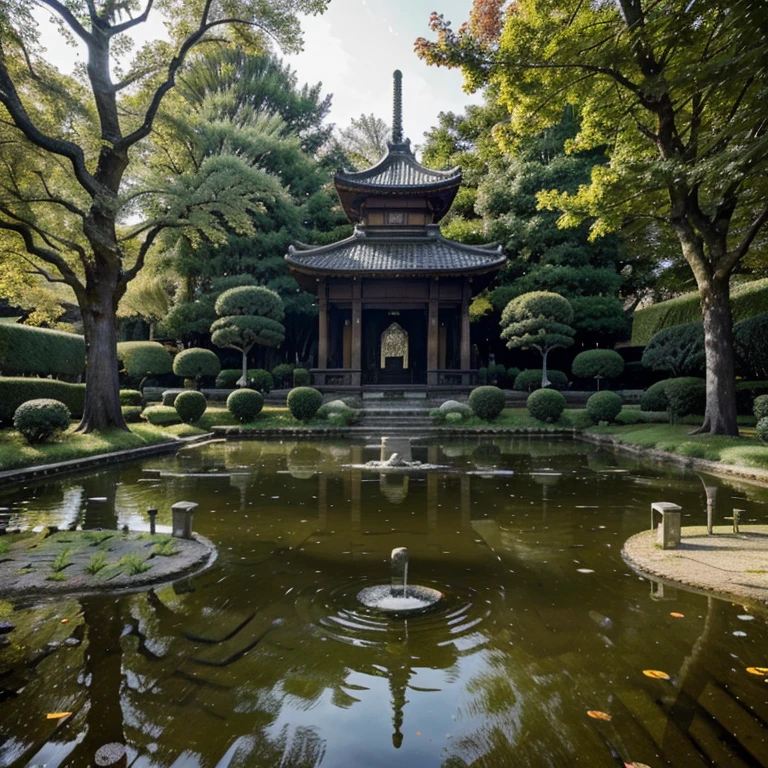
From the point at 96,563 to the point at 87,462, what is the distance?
7.17 meters

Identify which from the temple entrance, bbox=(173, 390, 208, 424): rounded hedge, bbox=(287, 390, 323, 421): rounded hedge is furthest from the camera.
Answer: the temple entrance

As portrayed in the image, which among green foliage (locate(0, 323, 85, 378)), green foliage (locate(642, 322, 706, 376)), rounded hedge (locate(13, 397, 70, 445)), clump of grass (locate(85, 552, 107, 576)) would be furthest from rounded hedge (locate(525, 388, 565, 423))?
green foliage (locate(0, 323, 85, 378))

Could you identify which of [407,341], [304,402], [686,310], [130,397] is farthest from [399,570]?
[407,341]

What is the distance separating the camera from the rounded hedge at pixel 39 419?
10.6 m

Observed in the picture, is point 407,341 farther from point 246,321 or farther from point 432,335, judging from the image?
point 246,321

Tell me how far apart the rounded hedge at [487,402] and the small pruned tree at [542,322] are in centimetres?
455

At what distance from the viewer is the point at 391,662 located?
2.98m

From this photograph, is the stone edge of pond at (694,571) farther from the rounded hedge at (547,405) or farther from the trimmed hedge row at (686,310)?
the trimmed hedge row at (686,310)

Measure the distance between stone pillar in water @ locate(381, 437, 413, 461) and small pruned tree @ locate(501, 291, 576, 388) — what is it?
10733 mm

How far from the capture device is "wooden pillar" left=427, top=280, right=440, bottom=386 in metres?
21.0

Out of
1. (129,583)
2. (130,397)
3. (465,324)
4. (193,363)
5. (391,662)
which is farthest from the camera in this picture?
(465,324)

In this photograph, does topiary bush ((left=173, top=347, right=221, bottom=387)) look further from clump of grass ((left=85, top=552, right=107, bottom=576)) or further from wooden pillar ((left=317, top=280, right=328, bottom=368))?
clump of grass ((left=85, top=552, right=107, bottom=576))

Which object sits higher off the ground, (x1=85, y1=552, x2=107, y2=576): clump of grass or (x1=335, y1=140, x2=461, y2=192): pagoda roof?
(x1=335, y1=140, x2=461, y2=192): pagoda roof

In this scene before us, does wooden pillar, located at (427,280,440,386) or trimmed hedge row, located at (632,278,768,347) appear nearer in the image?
trimmed hedge row, located at (632,278,768,347)
